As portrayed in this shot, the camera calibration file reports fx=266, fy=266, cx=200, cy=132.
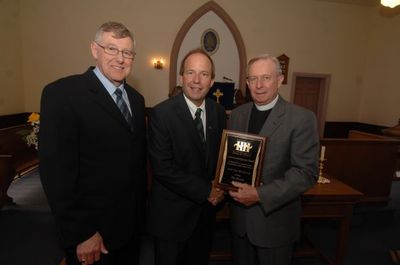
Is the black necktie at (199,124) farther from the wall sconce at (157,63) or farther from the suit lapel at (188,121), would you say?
the wall sconce at (157,63)

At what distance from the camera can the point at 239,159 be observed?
5.65 feet

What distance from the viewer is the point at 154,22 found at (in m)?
7.49

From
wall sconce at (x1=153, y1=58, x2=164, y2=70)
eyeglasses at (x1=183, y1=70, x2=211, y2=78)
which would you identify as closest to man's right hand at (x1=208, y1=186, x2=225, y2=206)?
eyeglasses at (x1=183, y1=70, x2=211, y2=78)

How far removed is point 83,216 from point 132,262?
628 millimetres

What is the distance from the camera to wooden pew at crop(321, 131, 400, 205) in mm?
4004

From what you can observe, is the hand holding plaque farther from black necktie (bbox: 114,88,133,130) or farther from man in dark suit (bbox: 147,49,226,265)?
black necktie (bbox: 114,88,133,130)

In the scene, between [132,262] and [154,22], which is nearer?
[132,262]

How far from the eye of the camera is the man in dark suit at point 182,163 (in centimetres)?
175

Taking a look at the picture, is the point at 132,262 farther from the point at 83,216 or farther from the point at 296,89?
the point at 296,89

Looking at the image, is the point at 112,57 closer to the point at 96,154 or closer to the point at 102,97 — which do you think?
the point at 102,97

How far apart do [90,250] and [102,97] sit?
0.87 meters

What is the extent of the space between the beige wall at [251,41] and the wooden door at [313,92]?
244mm

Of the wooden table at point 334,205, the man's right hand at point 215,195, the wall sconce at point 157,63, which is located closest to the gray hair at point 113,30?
the man's right hand at point 215,195

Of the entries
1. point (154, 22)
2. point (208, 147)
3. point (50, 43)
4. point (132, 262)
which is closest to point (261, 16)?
point (154, 22)
